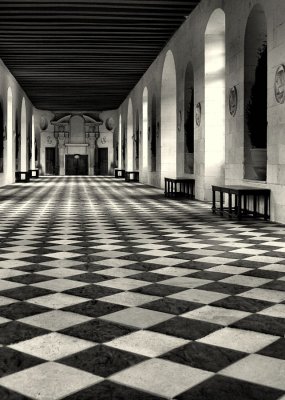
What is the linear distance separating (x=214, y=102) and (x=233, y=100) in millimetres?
2779

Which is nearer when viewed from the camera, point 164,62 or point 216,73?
point 216,73

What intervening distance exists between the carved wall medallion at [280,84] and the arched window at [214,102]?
557 centimetres

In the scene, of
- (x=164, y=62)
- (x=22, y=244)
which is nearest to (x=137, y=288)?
(x=22, y=244)

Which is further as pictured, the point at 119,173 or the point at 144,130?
the point at 119,173

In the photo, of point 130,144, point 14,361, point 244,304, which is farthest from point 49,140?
point 14,361

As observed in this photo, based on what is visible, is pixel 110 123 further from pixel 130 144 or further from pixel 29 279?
pixel 29 279

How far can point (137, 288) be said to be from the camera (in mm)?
5164

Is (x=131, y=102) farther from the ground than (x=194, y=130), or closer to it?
farther from the ground

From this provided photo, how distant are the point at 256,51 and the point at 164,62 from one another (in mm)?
10442

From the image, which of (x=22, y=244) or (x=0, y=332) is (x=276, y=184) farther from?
(x=0, y=332)

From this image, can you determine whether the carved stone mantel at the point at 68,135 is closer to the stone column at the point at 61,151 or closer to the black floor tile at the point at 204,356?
the stone column at the point at 61,151

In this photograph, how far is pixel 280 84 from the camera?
10656 mm

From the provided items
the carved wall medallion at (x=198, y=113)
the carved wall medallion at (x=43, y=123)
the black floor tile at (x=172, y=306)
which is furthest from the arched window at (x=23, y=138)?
the black floor tile at (x=172, y=306)

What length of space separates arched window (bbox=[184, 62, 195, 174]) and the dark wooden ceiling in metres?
1.86
